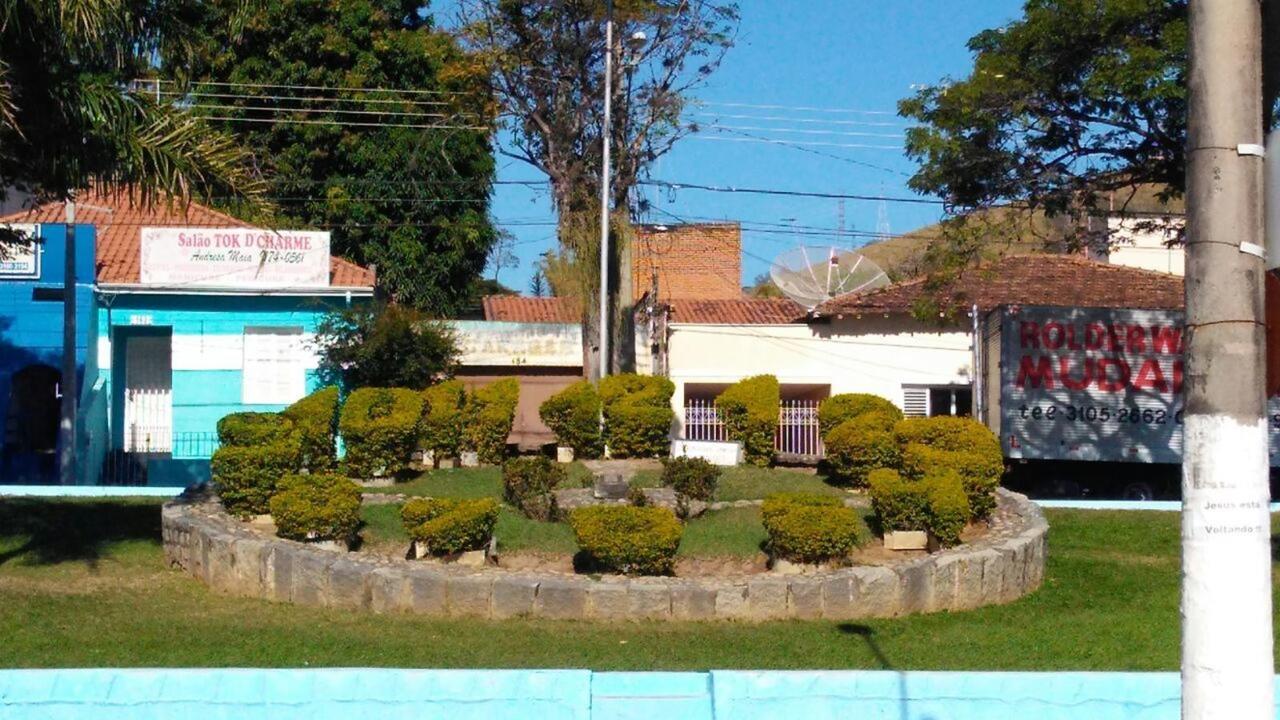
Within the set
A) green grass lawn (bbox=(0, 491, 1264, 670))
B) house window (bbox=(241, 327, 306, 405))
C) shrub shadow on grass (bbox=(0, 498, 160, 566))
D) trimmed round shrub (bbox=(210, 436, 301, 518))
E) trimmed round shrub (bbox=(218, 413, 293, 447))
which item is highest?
house window (bbox=(241, 327, 306, 405))

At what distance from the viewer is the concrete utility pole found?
4109 millimetres

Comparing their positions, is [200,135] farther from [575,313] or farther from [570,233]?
[575,313]

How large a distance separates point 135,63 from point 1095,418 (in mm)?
16823

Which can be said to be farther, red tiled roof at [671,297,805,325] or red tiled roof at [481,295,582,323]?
red tiled roof at [481,295,582,323]

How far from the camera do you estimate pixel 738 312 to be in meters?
32.8

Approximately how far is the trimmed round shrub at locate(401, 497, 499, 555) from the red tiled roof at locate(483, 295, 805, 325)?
19.2 m

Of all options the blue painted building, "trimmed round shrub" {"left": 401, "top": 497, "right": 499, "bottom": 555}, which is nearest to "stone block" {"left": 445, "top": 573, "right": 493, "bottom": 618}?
"trimmed round shrub" {"left": 401, "top": 497, "right": 499, "bottom": 555}

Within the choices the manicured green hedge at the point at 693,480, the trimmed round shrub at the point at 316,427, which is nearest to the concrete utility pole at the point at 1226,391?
the manicured green hedge at the point at 693,480

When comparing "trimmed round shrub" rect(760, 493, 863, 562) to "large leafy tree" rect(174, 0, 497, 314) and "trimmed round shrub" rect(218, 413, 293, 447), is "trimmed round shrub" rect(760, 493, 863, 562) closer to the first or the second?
"trimmed round shrub" rect(218, 413, 293, 447)

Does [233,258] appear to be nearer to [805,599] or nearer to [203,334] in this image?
[203,334]

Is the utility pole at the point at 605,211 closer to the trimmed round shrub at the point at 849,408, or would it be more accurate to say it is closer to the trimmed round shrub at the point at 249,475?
the trimmed round shrub at the point at 849,408

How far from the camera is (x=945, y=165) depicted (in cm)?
1892

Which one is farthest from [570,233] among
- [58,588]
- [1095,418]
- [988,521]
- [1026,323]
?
[58,588]

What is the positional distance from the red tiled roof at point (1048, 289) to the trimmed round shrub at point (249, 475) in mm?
17212
